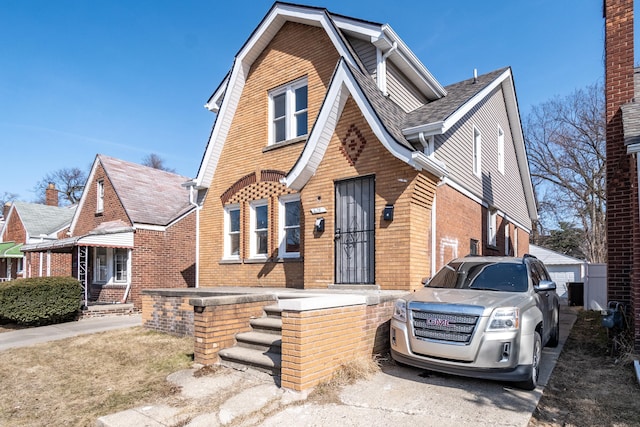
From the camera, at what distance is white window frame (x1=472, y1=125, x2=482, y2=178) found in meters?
12.7

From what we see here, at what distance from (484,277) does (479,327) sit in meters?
1.65

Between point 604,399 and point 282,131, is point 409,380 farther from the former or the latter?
point 282,131

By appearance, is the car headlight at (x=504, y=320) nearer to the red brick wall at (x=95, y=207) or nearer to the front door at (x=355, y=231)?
the front door at (x=355, y=231)

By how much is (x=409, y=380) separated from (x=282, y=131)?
828 centimetres

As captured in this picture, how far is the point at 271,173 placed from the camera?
11.9 meters

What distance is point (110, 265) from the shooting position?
1814 centimetres

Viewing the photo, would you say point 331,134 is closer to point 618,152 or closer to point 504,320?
point 504,320

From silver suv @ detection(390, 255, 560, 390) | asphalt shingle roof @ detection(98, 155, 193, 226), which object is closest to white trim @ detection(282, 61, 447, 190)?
silver suv @ detection(390, 255, 560, 390)

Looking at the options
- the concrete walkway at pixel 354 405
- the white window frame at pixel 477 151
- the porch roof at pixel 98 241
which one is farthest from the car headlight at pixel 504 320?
the porch roof at pixel 98 241

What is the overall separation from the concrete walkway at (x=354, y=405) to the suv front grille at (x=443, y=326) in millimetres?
635

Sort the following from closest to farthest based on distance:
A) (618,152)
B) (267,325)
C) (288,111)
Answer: (267,325)
(618,152)
(288,111)

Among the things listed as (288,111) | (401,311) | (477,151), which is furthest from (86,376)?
(477,151)

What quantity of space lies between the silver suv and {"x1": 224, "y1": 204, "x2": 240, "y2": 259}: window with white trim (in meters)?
7.46

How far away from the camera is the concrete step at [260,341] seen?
21.1 ft
